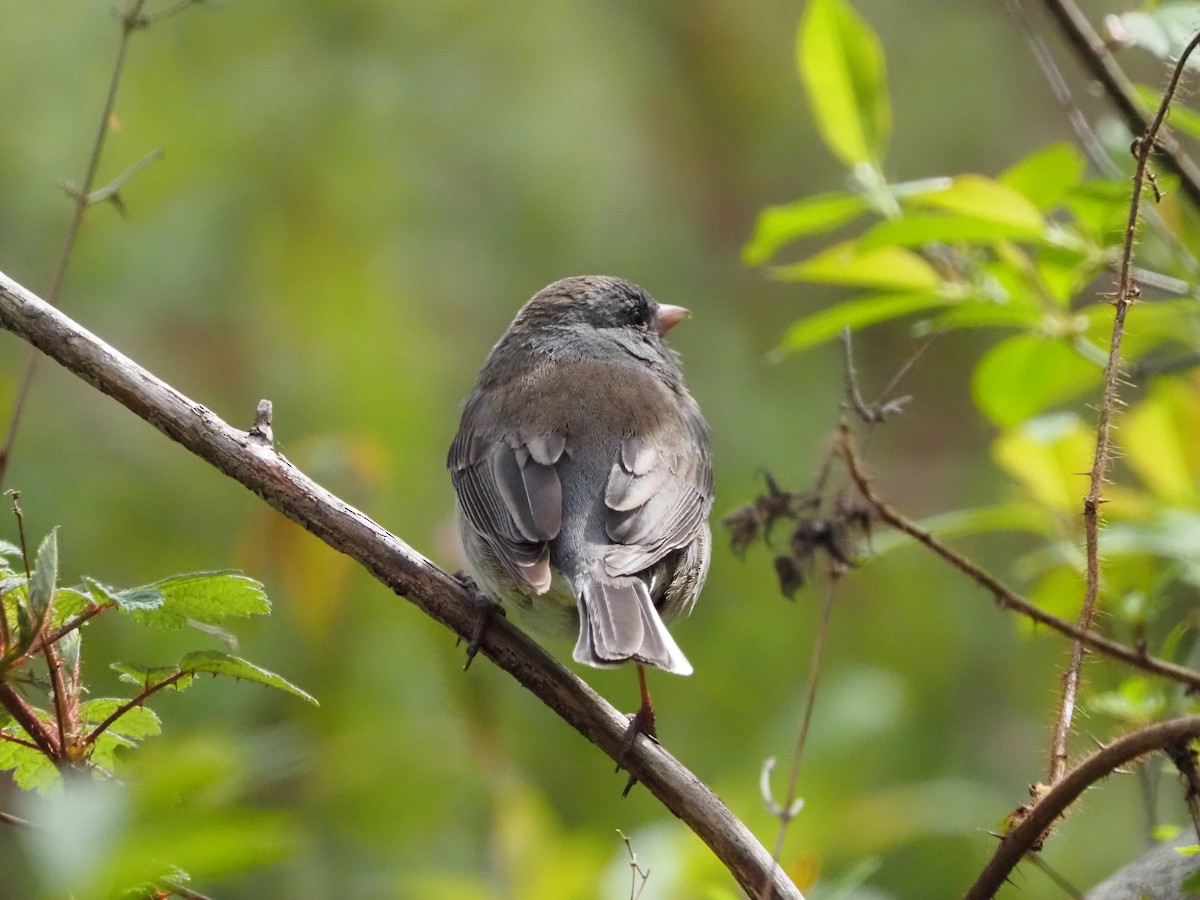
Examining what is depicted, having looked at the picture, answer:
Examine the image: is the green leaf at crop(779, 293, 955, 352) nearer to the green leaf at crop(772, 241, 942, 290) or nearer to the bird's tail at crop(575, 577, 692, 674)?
the green leaf at crop(772, 241, 942, 290)

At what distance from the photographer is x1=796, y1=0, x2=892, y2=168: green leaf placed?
9.94ft

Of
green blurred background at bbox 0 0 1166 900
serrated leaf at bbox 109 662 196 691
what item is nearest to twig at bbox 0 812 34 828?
serrated leaf at bbox 109 662 196 691

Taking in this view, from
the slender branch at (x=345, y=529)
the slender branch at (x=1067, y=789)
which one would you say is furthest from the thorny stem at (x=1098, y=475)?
the slender branch at (x=345, y=529)

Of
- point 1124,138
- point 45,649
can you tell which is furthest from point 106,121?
point 1124,138

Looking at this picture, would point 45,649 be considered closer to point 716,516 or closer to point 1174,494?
point 1174,494

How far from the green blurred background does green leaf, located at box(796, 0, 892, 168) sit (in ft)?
4.61

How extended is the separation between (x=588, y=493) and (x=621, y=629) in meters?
0.67

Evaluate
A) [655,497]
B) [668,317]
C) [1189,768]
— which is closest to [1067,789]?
[1189,768]

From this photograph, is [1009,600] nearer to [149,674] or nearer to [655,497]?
[149,674]

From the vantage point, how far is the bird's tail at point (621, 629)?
265cm

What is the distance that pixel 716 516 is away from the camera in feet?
20.0

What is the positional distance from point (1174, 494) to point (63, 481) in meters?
4.28

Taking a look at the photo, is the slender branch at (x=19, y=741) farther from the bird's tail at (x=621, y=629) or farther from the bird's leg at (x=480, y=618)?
the bird's tail at (x=621, y=629)

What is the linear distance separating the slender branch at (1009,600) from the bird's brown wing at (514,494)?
137 centimetres
